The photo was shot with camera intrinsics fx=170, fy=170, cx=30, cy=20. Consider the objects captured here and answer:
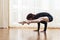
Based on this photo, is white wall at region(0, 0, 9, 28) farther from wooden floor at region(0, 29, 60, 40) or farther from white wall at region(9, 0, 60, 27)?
wooden floor at region(0, 29, 60, 40)

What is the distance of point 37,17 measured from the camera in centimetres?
157

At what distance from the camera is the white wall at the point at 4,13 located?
2.69 m

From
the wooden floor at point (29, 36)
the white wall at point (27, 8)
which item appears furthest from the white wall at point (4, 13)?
the wooden floor at point (29, 36)

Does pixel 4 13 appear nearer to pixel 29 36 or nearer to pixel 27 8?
pixel 27 8

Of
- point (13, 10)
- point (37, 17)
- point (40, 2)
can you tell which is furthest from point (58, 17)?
point (37, 17)

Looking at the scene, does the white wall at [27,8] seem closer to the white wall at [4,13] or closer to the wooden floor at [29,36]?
the white wall at [4,13]

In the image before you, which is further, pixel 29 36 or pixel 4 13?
pixel 4 13

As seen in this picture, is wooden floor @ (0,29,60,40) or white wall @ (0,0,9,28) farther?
white wall @ (0,0,9,28)

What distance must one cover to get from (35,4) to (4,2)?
1.67 ft

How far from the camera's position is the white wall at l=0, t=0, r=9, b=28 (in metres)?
2.69

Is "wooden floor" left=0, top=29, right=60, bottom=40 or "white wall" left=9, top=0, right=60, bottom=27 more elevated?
"white wall" left=9, top=0, right=60, bottom=27

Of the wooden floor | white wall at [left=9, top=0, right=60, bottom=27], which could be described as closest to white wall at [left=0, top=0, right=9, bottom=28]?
white wall at [left=9, top=0, right=60, bottom=27]

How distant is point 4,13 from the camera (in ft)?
8.89

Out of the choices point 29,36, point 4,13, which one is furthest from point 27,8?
point 29,36
